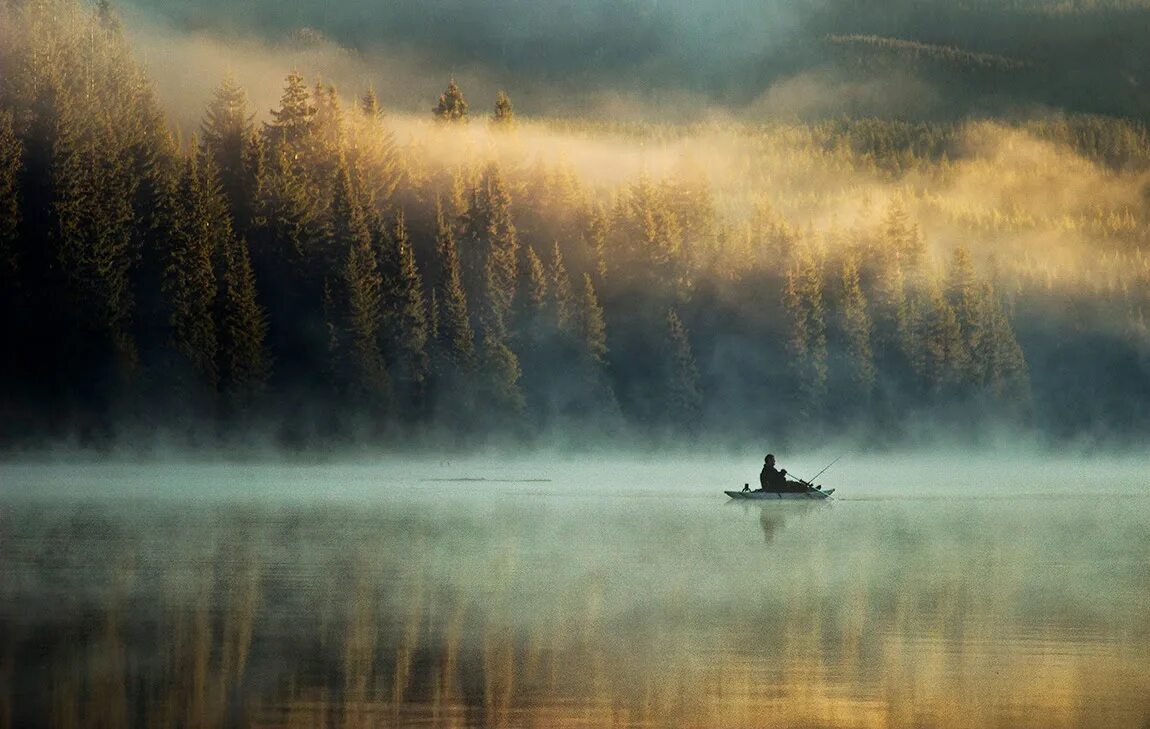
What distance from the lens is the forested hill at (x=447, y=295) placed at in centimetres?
7600

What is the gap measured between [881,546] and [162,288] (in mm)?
49680

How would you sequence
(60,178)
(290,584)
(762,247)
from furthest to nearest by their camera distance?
(762,247) < (60,178) < (290,584)

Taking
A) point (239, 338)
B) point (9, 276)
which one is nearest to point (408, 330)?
point (239, 338)

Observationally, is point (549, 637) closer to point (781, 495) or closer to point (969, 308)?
point (781, 495)

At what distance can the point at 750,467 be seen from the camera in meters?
82.9

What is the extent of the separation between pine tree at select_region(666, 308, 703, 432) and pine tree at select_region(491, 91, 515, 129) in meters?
23.1

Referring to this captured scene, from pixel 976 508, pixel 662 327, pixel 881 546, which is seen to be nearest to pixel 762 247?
pixel 662 327

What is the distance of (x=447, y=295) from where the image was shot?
→ 89.8 m

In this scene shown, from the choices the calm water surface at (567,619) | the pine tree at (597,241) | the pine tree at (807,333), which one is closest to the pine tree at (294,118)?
the pine tree at (597,241)

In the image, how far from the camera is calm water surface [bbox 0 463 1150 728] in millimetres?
17078

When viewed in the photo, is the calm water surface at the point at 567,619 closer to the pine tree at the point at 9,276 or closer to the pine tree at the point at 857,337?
the pine tree at the point at 9,276

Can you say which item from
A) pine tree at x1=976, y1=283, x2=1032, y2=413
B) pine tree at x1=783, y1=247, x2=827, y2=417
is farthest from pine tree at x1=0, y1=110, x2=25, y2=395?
pine tree at x1=976, y1=283, x2=1032, y2=413

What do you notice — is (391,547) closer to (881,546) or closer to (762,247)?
(881,546)

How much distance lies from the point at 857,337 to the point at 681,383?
15.7 metres
